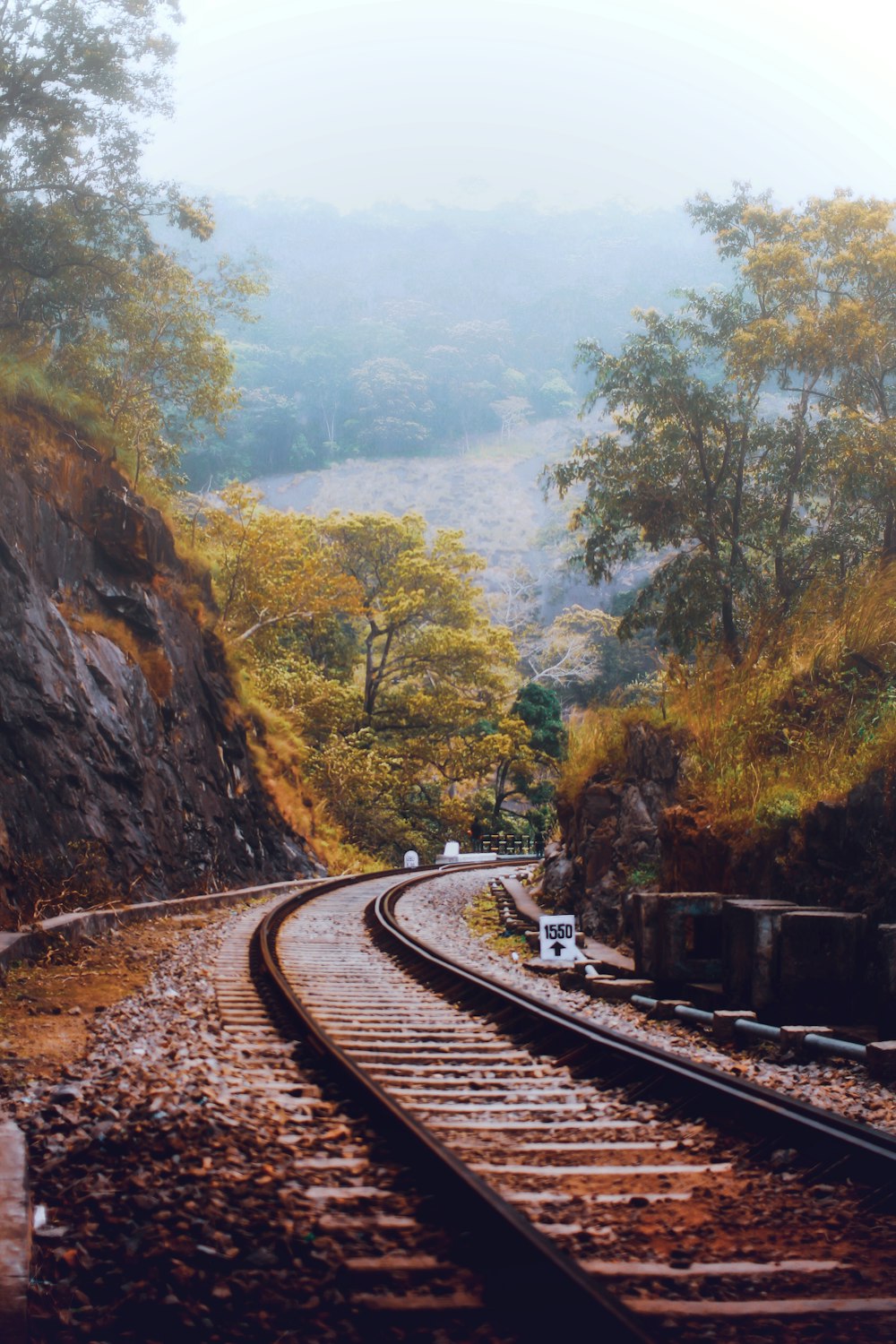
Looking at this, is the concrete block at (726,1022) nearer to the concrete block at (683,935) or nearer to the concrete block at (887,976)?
the concrete block at (887,976)

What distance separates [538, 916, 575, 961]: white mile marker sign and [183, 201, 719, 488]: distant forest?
362 feet

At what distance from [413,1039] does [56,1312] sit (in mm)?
4605

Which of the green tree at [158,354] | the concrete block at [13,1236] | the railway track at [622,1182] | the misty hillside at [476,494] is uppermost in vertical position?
the misty hillside at [476,494]

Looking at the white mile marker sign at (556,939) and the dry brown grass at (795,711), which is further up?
the dry brown grass at (795,711)

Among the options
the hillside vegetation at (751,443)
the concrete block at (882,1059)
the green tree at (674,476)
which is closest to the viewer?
the concrete block at (882,1059)

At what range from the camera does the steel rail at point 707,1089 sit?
4.59 metres

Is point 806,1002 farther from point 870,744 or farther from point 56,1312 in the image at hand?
point 56,1312

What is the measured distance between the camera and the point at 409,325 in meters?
165

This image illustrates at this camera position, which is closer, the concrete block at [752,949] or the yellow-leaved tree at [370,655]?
the concrete block at [752,949]

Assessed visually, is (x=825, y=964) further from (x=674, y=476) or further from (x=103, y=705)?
(x=674, y=476)

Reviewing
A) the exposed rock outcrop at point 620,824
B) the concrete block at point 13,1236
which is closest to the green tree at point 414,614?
the exposed rock outcrop at point 620,824

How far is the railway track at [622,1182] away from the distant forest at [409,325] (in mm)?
114995

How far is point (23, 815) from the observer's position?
1318cm

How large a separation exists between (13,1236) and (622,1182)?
91.3 inches
